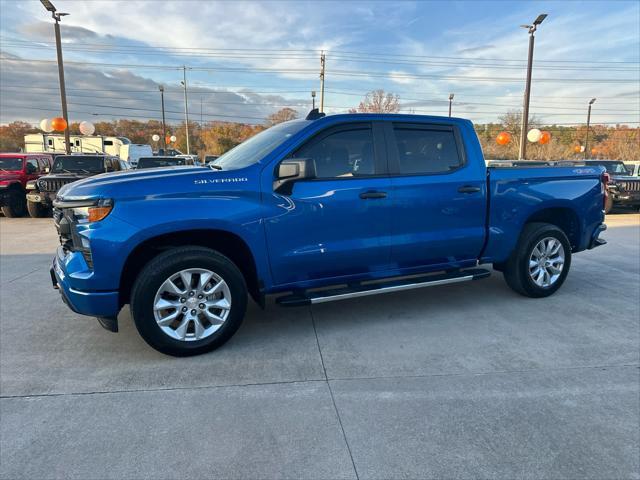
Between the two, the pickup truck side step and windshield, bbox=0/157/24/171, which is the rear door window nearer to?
the pickup truck side step

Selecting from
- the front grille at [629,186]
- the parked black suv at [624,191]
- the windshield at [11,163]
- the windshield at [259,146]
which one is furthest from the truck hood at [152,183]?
the front grille at [629,186]

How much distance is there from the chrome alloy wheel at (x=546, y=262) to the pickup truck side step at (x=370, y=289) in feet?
2.72

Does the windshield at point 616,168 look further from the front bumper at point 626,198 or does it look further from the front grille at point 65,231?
the front grille at point 65,231

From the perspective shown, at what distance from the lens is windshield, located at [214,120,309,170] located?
392 cm

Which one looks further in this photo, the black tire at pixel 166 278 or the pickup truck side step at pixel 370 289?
the pickup truck side step at pixel 370 289

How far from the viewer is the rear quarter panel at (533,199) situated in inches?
183

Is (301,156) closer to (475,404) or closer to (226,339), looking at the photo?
(226,339)

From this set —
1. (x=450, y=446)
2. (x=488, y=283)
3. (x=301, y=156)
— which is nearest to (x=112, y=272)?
(x=301, y=156)

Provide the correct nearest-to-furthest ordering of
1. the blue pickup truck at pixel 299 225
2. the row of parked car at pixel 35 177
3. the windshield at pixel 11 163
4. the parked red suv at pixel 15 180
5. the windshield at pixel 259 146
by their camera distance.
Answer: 1. the blue pickup truck at pixel 299 225
2. the windshield at pixel 259 146
3. the row of parked car at pixel 35 177
4. the parked red suv at pixel 15 180
5. the windshield at pixel 11 163

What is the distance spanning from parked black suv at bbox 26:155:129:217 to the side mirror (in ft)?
32.9

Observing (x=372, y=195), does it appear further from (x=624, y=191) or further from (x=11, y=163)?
(x=624, y=191)

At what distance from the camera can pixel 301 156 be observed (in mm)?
3844

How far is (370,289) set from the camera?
161 inches

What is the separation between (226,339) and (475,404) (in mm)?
2013
